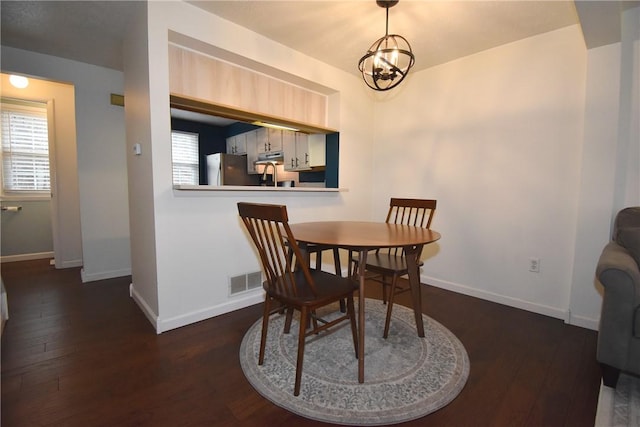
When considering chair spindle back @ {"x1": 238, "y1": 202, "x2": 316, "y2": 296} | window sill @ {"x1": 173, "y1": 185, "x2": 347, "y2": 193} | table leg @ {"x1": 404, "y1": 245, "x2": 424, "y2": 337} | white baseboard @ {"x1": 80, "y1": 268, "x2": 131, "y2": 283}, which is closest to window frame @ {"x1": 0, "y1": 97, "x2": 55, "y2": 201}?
white baseboard @ {"x1": 80, "y1": 268, "x2": 131, "y2": 283}

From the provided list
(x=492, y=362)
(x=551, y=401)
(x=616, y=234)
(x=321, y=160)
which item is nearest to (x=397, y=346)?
(x=492, y=362)

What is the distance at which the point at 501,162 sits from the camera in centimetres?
266

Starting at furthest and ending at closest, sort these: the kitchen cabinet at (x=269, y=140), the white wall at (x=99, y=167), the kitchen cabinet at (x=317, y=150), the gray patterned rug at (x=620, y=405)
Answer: the kitchen cabinet at (x=269, y=140) < the kitchen cabinet at (x=317, y=150) < the white wall at (x=99, y=167) < the gray patterned rug at (x=620, y=405)

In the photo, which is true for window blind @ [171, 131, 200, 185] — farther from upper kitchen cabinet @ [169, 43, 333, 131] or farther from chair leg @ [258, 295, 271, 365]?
chair leg @ [258, 295, 271, 365]

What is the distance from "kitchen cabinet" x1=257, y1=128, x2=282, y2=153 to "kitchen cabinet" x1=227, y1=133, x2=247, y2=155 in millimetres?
493

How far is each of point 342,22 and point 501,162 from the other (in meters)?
1.83

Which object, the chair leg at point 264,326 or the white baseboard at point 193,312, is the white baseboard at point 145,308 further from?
the chair leg at point 264,326

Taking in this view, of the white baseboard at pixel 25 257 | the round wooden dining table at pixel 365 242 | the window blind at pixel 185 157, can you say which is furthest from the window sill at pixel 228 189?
the white baseboard at pixel 25 257

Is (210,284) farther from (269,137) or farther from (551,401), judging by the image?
(269,137)

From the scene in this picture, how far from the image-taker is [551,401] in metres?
1.45

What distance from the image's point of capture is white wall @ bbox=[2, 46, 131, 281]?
10.4 ft

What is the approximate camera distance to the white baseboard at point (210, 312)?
6.92ft

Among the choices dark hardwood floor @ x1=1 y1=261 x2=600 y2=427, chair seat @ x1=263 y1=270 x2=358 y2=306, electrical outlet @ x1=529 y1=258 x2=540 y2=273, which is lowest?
dark hardwood floor @ x1=1 y1=261 x2=600 y2=427

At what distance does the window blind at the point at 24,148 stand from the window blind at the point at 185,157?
1.76 m
